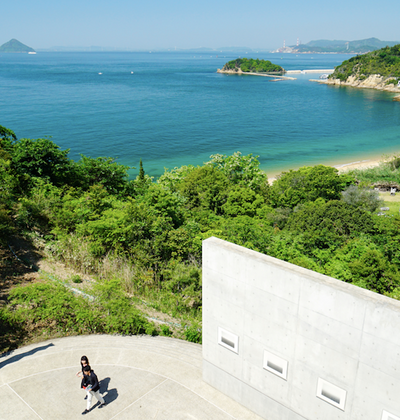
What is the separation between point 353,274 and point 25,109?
230 ft

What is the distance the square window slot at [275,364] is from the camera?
7.14 meters

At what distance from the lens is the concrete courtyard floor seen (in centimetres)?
817

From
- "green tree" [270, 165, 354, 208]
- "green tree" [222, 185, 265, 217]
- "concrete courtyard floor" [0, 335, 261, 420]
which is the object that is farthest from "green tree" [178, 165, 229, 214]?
"concrete courtyard floor" [0, 335, 261, 420]

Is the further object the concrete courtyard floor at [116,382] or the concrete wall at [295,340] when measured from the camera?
the concrete courtyard floor at [116,382]

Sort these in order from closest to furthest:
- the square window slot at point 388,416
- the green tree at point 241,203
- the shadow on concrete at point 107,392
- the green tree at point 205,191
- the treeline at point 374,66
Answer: the square window slot at point 388,416, the shadow on concrete at point 107,392, the green tree at point 241,203, the green tree at point 205,191, the treeline at point 374,66

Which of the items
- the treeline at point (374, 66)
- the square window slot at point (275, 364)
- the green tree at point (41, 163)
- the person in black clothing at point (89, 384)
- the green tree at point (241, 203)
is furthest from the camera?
the treeline at point (374, 66)

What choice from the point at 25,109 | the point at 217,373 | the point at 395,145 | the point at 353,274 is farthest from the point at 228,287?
the point at 25,109

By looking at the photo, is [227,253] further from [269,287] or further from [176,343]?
[176,343]

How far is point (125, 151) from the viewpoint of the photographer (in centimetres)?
4719

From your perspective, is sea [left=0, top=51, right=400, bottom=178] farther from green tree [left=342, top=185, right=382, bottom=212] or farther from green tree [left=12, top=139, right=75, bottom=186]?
green tree [left=342, top=185, right=382, bottom=212]

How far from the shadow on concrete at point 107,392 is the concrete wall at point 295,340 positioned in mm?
2386

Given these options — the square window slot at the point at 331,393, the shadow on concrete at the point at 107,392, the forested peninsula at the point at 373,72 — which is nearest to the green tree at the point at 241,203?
the shadow on concrete at the point at 107,392

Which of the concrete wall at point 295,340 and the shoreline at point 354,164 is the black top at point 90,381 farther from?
the shoreline at point 354,164

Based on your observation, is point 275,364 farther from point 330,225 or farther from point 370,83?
point 370,83
